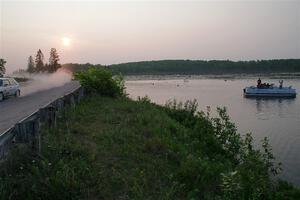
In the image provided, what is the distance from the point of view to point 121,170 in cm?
1005

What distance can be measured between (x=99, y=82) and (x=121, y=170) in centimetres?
1781

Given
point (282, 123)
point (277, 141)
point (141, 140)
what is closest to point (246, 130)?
point (277, 141)

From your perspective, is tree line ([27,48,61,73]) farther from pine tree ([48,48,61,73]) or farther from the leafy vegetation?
the leafy vegetation

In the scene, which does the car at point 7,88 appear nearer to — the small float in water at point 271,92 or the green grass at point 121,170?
the green grass at point 121,170

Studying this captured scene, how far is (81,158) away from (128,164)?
1186mm

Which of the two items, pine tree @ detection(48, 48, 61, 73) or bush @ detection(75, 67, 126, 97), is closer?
bush @ detection(75, 67, 126, 97)

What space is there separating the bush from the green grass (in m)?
11.6

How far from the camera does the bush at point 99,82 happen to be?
26828mm

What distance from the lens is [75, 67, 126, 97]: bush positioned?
1056 inches

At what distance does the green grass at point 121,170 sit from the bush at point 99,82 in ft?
38.1

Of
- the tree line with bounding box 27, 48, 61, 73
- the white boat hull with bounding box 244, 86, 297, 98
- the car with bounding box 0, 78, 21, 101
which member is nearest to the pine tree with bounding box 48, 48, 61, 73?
the tree line with bounding box 27, 48, 61, 73

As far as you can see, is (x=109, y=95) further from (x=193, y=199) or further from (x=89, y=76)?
(x=193, y=199)

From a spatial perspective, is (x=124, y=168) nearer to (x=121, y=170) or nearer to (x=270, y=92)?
(x=121, y=170)

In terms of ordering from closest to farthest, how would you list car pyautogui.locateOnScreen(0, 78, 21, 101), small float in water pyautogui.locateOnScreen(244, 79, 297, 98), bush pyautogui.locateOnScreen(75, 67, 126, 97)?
1. car pyautogui.locateOnScreen(0, 78, 21, 101)
2. bush pyautogui.locateOnScreen(75, 67, 126, 97)
3. small float in water pyautogui.locateOnScreen(244, 79, 297, 98)
